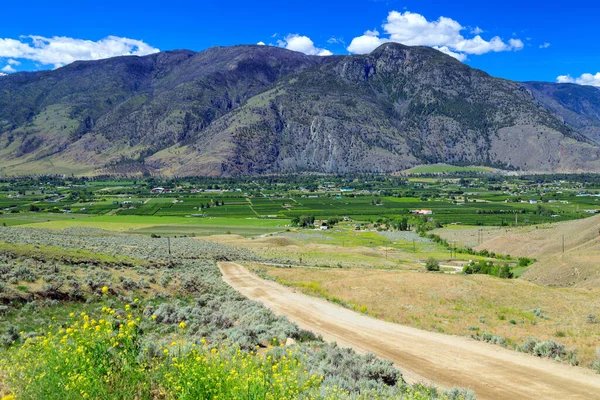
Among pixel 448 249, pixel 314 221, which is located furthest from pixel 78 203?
pixel 448 249

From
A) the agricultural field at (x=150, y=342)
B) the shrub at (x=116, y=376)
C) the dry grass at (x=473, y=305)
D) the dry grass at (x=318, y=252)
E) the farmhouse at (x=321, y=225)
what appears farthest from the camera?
the farmhouse at (x=321, y=225)

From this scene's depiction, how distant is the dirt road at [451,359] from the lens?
15742 millimetres

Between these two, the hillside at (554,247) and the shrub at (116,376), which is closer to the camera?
the shrub at (116,376)

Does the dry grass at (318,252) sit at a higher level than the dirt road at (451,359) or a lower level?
lower

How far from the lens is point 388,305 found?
98.8ft

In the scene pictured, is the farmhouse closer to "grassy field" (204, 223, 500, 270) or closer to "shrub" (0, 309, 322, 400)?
"grassy field" (204, 223, 500, 270)

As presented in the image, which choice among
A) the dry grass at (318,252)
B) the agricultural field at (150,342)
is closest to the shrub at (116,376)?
the agricultural field at (150,342)

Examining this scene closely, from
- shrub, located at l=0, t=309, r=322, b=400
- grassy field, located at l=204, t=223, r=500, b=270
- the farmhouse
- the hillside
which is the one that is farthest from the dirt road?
the farmhouse

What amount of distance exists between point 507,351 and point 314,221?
122 metres

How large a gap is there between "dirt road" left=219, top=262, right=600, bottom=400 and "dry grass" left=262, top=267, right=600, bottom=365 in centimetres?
209

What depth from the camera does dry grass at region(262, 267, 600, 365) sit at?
2423 centimetres

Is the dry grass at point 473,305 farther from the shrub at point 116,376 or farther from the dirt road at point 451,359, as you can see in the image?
the shrub at point 116,376

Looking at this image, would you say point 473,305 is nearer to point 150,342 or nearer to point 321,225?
point 150,342

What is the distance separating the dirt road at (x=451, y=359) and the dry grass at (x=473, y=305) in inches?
82.5
